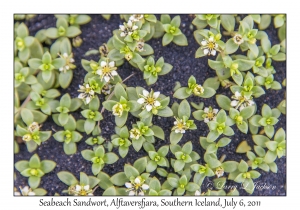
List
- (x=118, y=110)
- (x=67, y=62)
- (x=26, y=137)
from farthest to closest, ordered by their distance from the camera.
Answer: (x=67, y=62) → (x=26, y=137) → (x=118, y=110)

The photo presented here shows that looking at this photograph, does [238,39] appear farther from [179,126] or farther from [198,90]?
[179,126]

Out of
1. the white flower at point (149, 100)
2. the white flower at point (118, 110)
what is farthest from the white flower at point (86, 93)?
the white flower at point (149, 100)

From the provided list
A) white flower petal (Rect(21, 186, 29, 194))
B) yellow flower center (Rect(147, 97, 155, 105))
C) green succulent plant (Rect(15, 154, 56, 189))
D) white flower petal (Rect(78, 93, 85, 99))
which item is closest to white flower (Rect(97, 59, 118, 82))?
white flower petal (Rect(78, 93, 85, 99))

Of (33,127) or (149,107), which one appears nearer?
(149,107)

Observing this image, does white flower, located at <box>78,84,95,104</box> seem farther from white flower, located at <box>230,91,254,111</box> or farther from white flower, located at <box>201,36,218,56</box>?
white flower, located at <box>230,91,254,111</box>

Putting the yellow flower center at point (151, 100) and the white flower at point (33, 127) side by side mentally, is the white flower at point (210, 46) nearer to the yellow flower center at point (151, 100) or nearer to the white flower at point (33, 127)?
the yellow flower center at point (151, 100)

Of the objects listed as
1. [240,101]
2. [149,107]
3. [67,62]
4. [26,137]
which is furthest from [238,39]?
[26,137]

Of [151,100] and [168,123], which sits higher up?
[151,100]

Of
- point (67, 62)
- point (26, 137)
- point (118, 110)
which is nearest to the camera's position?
point (118, 110)
